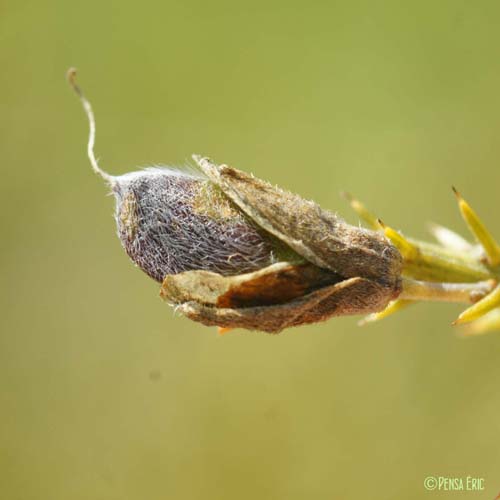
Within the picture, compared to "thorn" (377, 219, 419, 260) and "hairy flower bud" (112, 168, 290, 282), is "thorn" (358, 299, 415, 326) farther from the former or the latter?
"hairy flower bud" (112, 168, 290, 282)

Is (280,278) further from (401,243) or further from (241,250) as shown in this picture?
(401,243)

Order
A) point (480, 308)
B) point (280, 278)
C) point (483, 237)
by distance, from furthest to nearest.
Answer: point (483, 237)
point (480, 308)
point (280, 278)

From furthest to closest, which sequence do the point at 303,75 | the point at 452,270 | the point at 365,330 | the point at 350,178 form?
1. the point at 303,75
2. the point at 350,178
3. the point at 365,330
4. the point at 452,270

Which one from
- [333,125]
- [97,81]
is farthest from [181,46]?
[333,125]

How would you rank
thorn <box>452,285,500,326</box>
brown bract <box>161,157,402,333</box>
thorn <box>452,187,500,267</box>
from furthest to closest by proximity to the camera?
thorn <box>452,187,500,267</box>, thorn <box>452,285,500,326</box>, brown bract <box>161,157,402,333</box>

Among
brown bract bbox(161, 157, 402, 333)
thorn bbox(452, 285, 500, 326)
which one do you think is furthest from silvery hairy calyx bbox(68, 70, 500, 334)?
thorn bbox(452, 285, 500, 326)

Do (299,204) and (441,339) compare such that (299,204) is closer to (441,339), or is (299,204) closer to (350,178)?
(441,339)

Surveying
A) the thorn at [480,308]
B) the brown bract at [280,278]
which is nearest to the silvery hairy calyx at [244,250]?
the brown bract at [280,278]

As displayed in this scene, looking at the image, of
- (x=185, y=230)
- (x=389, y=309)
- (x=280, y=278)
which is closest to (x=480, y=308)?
(x=389, y=309)
